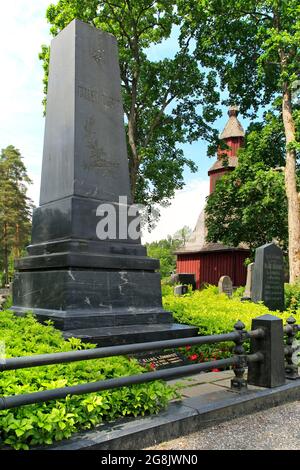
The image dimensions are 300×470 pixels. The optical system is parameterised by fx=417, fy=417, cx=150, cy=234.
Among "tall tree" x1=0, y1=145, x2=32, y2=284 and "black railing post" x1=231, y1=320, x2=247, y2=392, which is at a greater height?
"tall tree" x1=0, y1=145, x2=32, y2=284

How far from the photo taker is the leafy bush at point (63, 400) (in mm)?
3043

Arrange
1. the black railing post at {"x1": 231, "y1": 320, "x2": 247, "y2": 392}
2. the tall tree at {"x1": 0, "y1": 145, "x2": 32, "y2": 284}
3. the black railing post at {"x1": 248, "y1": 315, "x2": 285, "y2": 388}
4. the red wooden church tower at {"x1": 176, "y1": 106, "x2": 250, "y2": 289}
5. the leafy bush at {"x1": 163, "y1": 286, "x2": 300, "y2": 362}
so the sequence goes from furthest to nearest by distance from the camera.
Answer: the tall tree at {"x1": 0, "y1": 145, "x2": 32, "y2": 284} → the red wooden church tower at {"x1": 176, "y1": 106, "x2": 250, "y2": 289} → the leafy bush at {"x1": 163, "y1": 286, "x2": 300, "y2": 362} → the black railing post at {"x1": 248, "y1": 315, "x2": 285, "y2": 388} → the black railing post at {"x1": 231, "y1": 320, "x2": 247, "y2": 392}

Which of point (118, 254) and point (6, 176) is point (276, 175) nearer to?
point (118, 254)

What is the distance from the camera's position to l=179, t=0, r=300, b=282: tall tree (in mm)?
19469

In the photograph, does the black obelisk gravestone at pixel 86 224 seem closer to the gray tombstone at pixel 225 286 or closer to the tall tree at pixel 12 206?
the gray tombstone at pixel 225 286

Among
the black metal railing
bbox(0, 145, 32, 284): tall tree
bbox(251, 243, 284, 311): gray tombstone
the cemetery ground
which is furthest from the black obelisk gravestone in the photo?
bbox(0, 145, 32, 284): tall tree

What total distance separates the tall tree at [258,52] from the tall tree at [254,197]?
6.15ft

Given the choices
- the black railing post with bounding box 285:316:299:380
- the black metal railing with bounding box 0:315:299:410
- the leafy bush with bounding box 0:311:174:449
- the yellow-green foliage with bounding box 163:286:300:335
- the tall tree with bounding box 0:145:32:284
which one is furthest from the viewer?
the tall tree with bounding box 0:145:32:284

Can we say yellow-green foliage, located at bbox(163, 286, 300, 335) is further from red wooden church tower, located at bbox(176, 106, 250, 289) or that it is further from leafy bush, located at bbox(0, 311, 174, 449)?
red wooden church tower, located at bbox(176, 106, 250, 289)

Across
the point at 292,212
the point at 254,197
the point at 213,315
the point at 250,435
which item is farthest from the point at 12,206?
the point at 250,435

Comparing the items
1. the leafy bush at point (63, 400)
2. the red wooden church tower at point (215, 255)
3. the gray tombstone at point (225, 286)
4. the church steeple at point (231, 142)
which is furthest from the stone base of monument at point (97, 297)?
the church steeple at point (231, 142)

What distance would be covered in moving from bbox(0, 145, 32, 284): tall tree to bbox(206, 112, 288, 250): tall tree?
28.7 m

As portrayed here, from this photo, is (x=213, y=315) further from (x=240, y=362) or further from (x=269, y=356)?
(x=240, y=362)
